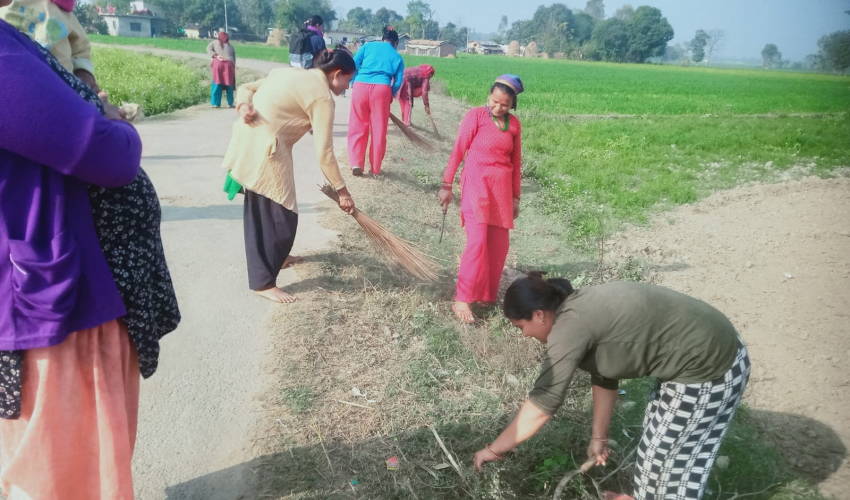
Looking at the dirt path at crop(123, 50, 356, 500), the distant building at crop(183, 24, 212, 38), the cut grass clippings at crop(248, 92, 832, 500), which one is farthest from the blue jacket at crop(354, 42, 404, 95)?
the distant building at crop(183, 24, 212, 38)

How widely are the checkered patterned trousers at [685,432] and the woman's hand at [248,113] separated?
2.49m

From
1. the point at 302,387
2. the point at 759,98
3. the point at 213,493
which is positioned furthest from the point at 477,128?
the point at 759,98

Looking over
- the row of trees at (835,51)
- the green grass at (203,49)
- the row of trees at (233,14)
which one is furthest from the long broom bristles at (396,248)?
the row of trees at (233,14)

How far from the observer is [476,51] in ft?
319

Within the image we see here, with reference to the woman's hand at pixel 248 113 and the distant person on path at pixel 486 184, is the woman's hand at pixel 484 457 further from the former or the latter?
the woman's hand at pixel 248 113

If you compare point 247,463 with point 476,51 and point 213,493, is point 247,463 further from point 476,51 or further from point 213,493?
point 476,51

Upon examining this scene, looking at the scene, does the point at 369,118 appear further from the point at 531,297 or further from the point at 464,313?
the point at 531,297

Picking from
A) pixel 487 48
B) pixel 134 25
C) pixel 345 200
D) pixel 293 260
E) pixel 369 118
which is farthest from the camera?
pixel 487 48

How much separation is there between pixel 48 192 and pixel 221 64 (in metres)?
11.0

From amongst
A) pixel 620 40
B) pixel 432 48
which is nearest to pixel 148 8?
pixel 432 48

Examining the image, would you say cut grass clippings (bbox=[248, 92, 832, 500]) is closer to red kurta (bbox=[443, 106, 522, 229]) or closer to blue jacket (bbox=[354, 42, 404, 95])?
red kurta (bbox=[443, 106, 522, 229])

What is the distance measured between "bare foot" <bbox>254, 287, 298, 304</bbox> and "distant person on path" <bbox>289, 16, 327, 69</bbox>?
5.26 metres

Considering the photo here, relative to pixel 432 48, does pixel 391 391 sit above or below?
below

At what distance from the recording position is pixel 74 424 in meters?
1.47
